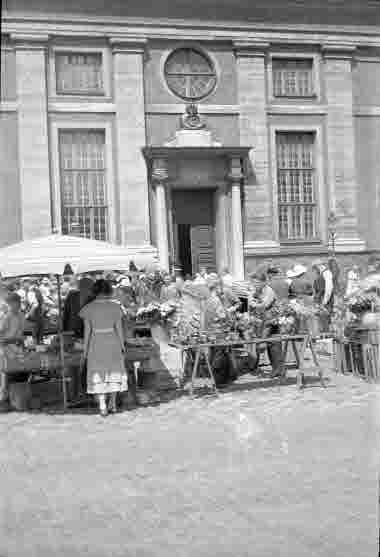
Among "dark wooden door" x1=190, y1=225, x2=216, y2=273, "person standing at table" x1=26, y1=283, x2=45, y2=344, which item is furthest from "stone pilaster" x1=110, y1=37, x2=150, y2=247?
"person standing at table" x1=26, y1=283, x2=45, y2=344

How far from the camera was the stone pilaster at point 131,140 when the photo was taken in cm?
1953

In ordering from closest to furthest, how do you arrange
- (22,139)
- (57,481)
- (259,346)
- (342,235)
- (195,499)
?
1. (195,499)
2. (57,481)
3. (259,346)
4. (22,139)
5. (342,235)

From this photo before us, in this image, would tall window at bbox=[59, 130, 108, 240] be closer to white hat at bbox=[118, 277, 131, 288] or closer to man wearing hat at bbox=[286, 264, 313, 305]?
white hat at bbox=[118, 277, 131, 288]

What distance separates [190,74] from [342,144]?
485 cm

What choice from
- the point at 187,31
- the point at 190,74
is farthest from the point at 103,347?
the point at 187,31

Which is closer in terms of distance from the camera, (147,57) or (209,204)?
(147,57)

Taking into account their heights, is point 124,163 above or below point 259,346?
above

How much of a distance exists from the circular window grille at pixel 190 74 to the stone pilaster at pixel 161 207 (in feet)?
7.50

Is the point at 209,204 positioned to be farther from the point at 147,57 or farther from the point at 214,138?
the point at 147,57

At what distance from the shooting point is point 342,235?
20594 millimetres

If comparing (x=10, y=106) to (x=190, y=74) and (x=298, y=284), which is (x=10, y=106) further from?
(x=298, y=284)

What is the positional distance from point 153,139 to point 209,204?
8.69ft

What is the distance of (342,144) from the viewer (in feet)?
68.0

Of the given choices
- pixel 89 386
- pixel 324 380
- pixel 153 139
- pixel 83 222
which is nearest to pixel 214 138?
pixel 153 139
